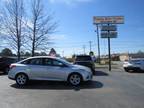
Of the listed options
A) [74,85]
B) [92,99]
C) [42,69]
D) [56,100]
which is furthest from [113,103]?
[42,69]

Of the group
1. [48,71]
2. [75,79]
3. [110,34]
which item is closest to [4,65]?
[48,71]

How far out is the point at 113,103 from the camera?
9.00 meters

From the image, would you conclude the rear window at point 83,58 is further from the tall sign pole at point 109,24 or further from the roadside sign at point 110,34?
the roadside sign at point 110,34

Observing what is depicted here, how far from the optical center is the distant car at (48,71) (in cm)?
1409

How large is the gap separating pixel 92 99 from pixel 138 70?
1756cm

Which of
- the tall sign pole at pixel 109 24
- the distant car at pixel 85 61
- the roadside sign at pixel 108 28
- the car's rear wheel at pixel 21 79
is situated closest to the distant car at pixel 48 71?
the car's rear wheel at pixel 21 79

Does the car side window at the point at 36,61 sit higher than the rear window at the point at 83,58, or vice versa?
the rear window at the point at 83,58

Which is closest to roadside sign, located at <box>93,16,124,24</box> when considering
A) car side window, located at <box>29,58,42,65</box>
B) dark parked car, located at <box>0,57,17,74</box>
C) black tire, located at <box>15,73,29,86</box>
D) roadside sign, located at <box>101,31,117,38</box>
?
roadside sign, located at <box>101,31,117,38</box>

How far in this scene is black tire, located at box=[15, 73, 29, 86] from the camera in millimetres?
14352

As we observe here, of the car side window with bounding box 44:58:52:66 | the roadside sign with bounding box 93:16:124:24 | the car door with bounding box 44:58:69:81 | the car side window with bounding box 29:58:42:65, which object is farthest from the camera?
the roadside sign with bounding box 93:16:124:24

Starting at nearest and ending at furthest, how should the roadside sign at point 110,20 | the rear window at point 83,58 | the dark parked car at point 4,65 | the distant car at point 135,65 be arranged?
the rear window at point 83,58
the dark parked car at point 4,65
the distant car at point 135,65
the roadside sign at point 110,20

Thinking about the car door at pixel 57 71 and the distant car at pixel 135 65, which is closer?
the car door at pixel 57 71

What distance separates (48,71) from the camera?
14094 mm

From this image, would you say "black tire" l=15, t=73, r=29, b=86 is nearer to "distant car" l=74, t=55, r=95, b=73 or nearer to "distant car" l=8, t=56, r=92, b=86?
"distant car" l=8, t=56, r=92, b=86
